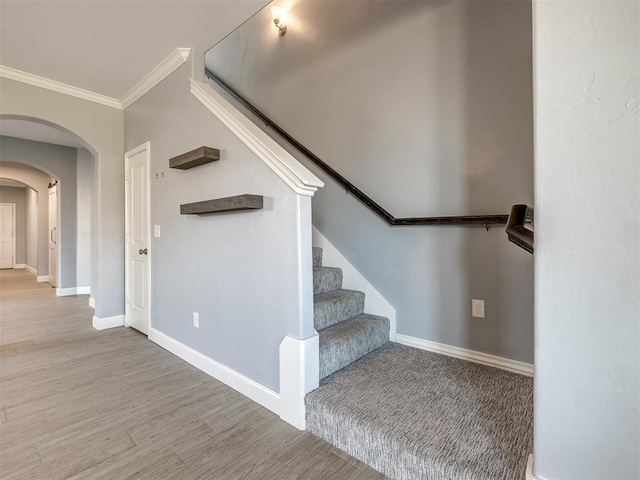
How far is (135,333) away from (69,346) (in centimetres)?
54

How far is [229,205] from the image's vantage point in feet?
6.20

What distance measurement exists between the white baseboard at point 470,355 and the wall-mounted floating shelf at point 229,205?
1449 mm

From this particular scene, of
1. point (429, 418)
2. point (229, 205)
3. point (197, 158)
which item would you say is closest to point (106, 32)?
point (197, 158)

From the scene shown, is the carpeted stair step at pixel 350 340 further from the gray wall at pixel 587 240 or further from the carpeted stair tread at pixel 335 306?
the gray wall at pixel 587 240

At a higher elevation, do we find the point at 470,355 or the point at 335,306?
the point at 335,306

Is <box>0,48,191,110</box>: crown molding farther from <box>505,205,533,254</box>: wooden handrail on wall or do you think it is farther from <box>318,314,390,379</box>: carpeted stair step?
<box>505,205,533,254</box>: wooden handrail on wall

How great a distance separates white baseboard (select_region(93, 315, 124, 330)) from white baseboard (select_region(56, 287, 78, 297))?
276 centimetres

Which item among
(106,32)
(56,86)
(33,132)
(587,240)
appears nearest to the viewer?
(587,240)

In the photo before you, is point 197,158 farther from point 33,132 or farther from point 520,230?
point 33,132

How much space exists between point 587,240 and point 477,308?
1.27 metres

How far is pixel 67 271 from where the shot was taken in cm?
559

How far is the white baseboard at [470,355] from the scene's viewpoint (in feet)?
6.09

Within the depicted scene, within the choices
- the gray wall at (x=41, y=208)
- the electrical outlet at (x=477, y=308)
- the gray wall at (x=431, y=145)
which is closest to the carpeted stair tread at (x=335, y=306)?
the gray wall at (x=431, y=145)

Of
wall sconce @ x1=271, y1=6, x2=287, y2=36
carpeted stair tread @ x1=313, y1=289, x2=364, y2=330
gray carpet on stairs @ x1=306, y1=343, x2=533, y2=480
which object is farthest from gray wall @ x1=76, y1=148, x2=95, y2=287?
gray carpet on stairs @ x1=306, y1=343, x2=533, y2=480
